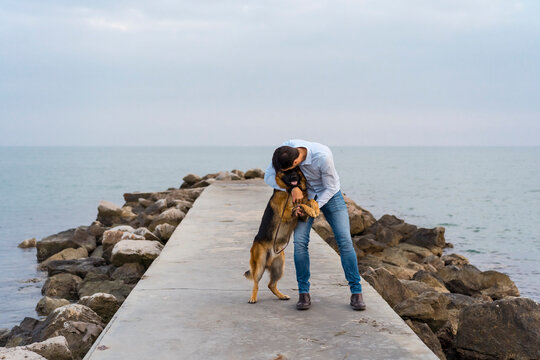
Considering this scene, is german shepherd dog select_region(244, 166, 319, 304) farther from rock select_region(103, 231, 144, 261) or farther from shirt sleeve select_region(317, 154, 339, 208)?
rock select_region(103, 231, 144, 261)

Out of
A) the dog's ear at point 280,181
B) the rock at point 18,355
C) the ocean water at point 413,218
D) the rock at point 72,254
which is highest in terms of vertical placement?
the dog's ear at point 280,181

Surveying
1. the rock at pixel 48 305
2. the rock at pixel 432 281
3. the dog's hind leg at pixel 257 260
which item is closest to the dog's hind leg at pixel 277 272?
the dog's hind leg at pixel 257 260

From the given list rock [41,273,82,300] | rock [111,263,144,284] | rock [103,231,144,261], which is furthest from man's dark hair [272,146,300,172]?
rock [103,231,144,261]

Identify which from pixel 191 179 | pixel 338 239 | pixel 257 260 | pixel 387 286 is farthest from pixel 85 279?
pixel 191 179

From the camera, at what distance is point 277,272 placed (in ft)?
17.5

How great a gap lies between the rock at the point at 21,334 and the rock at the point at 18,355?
5.46ft

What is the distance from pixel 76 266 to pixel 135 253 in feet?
5.97

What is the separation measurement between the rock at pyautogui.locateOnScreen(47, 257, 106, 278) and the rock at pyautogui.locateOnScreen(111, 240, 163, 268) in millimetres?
962

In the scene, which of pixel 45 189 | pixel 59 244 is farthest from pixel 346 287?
pixel 45 189

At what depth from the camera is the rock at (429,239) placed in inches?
560

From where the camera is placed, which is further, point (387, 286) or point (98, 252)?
point (98, 252)

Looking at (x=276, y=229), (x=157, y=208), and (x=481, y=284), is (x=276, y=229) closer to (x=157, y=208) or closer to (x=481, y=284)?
(x=481, y=284)

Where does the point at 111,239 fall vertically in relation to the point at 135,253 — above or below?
below

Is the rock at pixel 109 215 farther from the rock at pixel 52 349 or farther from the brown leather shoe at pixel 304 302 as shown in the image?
the brown leather shoe at pixel 304 302
